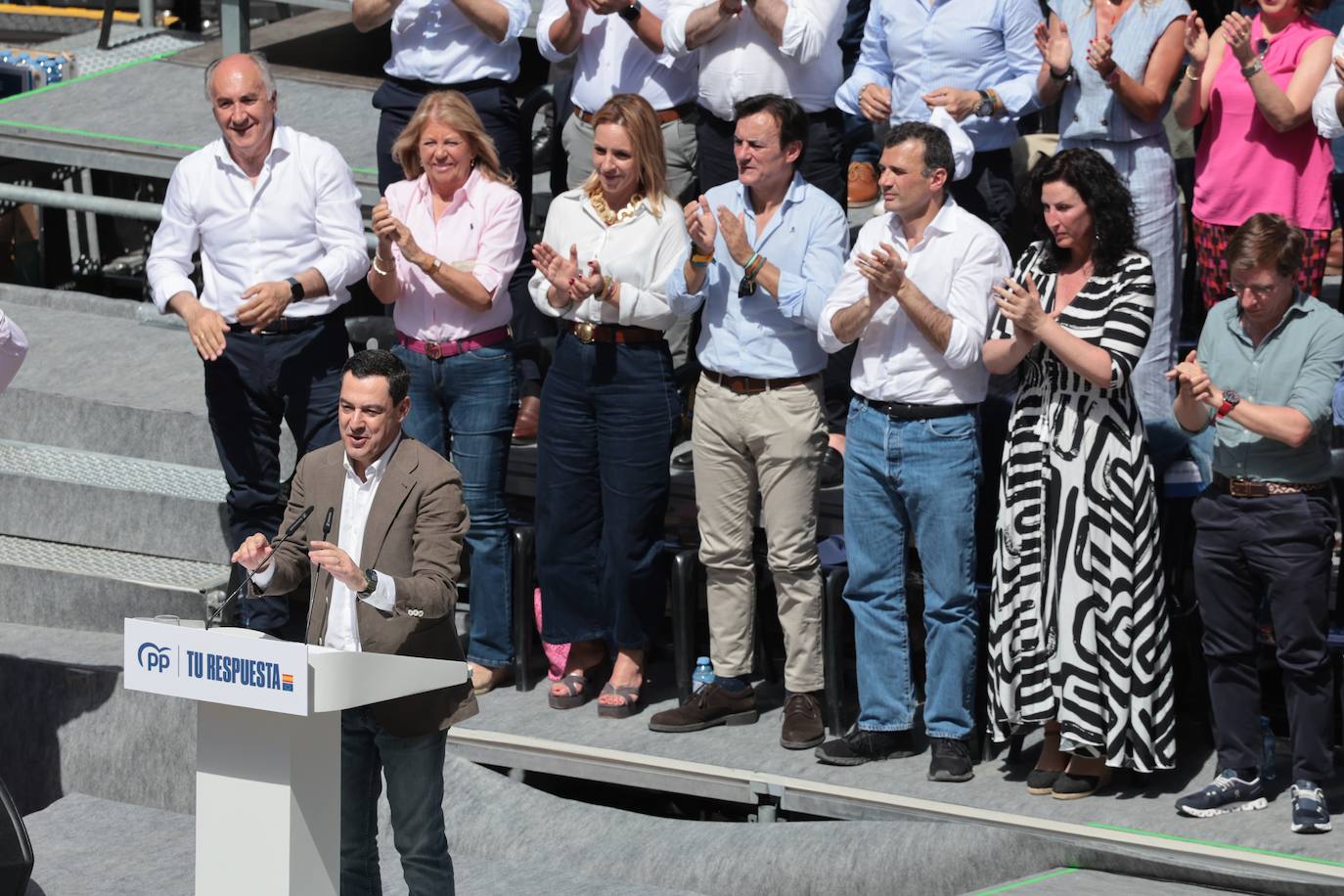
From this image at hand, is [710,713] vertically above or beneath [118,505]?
beneath

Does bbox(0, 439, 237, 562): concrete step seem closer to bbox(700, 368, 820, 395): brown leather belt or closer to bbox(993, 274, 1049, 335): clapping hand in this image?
bbox(700, 368, 820, 395): brown leather belt

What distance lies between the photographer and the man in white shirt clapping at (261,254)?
264 inches

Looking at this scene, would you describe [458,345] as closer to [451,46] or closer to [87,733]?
[451,46]

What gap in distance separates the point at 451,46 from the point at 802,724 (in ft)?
8.59

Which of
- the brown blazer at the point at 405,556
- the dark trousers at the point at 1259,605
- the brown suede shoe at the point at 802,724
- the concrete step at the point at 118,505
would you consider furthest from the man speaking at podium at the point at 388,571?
the concrete step at the point at 118,505

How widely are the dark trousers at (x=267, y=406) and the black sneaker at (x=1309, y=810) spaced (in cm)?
309

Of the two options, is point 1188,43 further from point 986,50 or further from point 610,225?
point 610,225

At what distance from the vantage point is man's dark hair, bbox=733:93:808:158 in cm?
618

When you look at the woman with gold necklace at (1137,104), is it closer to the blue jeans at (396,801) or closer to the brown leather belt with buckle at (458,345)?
the brown leather belt with buckle at (458,345)

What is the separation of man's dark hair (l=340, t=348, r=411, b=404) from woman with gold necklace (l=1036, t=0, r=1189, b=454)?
95.6 inches

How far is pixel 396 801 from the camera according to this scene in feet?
16.9

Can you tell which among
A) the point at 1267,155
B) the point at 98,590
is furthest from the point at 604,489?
the point at 1267,155

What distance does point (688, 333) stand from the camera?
23.6 feet

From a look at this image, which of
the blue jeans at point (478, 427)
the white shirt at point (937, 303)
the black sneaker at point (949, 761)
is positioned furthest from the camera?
the blue jeans at point (478, 427)
